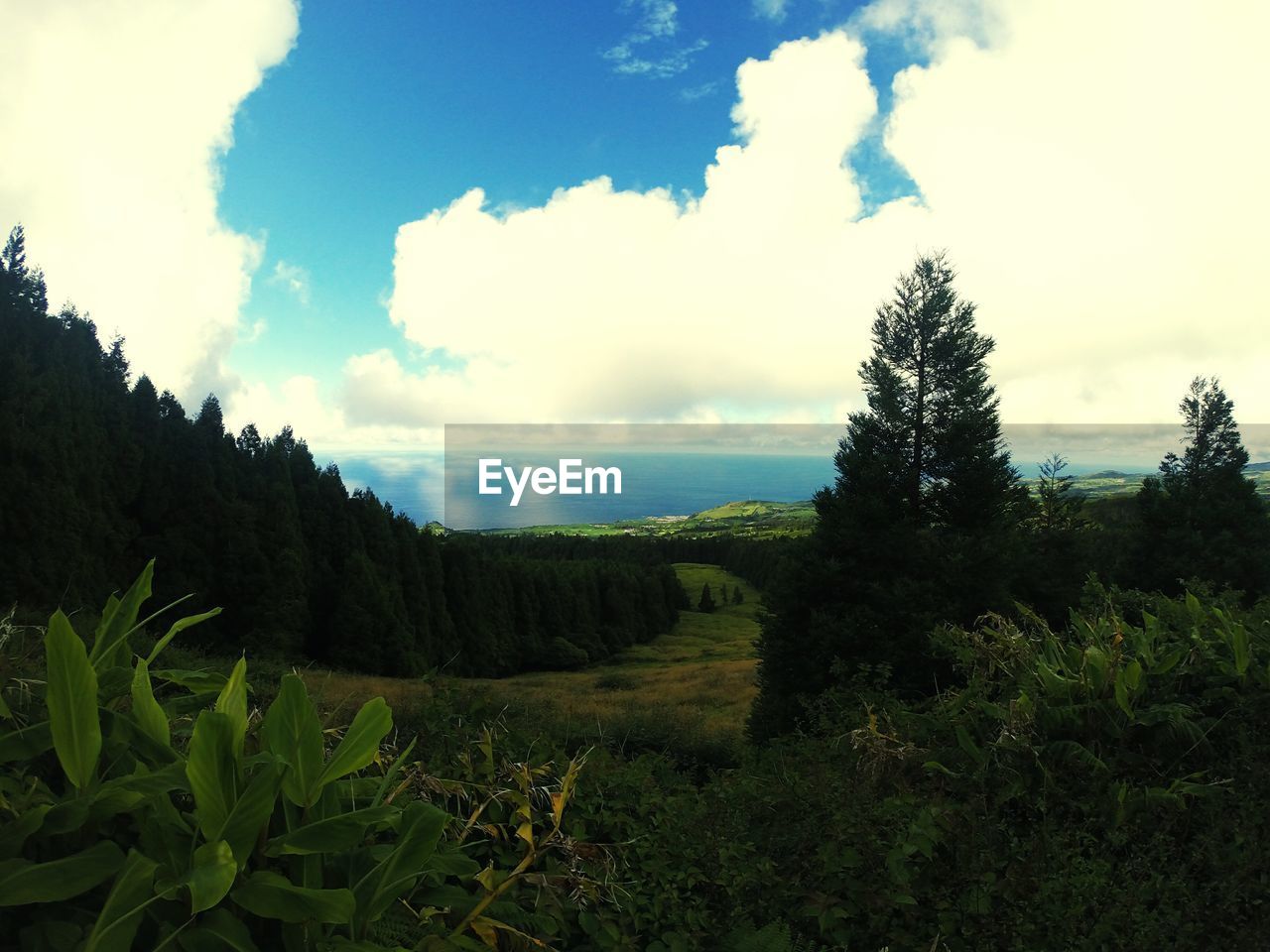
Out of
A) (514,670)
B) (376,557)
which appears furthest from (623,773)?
(514,670)

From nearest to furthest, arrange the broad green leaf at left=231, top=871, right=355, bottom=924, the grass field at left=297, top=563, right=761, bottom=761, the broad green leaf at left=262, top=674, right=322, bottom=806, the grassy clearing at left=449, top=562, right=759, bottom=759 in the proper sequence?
the broad green leaf at left=231, top=871, right=355, bottom=924, the broad green leaf at left=262, top=674, right=322, bottom=806, the grass field at left=297, top=563, right=761, bottom=761, the grassy clearing at left=449, top=562, right=759, bottom=759

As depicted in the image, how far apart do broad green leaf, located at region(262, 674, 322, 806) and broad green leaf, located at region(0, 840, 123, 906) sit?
0.31 metres

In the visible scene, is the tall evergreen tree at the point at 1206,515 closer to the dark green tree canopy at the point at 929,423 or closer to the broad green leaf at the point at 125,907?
the dark green tree canopy at the point at 929,423

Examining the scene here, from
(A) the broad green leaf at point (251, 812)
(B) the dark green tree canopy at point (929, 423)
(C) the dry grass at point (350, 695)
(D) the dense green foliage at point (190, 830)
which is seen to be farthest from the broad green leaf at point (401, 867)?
(B) the dark green tree canopy at point (929, 423)

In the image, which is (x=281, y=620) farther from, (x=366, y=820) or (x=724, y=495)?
(x=724, y=495)

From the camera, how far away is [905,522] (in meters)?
17.0

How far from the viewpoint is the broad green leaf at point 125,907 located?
46.4 inches

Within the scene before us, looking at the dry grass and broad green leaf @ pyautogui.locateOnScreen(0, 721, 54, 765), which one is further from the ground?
broad green leaf @ pyautogui.locateOnScreen(0, 721, 54, 765)

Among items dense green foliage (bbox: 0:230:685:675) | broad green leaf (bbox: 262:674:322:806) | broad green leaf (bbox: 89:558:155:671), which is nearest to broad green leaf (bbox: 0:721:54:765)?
broad green leaf (bbox: 89:558:155:671)

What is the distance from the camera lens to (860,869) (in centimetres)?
268

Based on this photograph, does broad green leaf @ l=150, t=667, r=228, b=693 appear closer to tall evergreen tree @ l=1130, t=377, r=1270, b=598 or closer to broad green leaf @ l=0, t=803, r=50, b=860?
broad green leaf @ l=0, t=803, r=50, b=860

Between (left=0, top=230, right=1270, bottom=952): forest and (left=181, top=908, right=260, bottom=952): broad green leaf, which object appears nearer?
(left=181, top=908, right=260, bottom=952): broad green leaf

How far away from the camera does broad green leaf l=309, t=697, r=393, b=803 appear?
1529 millimetres

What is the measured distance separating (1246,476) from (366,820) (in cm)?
3439
